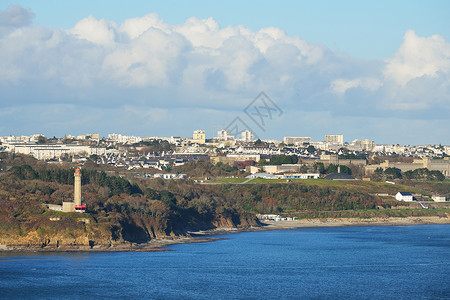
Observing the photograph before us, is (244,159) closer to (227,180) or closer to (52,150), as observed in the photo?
(227,180)

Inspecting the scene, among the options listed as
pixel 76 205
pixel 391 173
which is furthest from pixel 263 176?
pixel 76 205

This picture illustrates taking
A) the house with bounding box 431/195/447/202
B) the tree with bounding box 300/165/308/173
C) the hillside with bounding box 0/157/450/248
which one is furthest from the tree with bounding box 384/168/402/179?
the house with bounding box 431/195/447/202

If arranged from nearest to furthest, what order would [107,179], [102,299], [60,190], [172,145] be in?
1. [102,299]
2. [60,190]
3. [107,179]
4. [172,145]

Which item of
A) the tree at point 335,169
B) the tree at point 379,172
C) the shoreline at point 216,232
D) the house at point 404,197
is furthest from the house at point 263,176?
the shoreline at point 216,232

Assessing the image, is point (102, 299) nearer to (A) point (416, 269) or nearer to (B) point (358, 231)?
(A) point (416, 269)

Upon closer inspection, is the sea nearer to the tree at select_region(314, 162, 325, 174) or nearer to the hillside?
the hillside

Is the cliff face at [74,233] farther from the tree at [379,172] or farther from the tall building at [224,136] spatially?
the tall building at [224,136]

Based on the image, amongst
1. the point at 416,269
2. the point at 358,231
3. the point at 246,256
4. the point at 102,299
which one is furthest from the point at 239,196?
the point at 102,299
